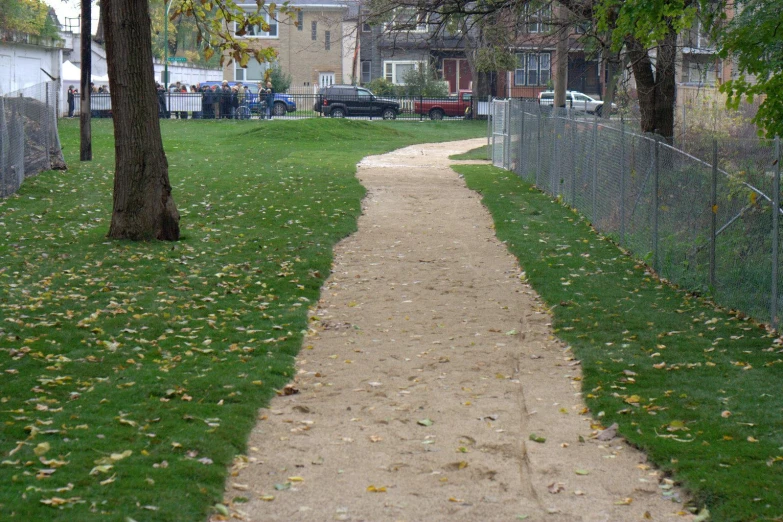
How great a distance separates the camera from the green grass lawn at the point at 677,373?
546 cm

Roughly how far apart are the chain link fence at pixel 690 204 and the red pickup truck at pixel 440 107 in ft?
108

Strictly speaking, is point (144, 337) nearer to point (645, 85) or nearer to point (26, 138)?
point (645, 85)

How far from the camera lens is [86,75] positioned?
23.1 m

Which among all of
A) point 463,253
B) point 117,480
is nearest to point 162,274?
point 463,253

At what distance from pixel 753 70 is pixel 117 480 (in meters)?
6.49

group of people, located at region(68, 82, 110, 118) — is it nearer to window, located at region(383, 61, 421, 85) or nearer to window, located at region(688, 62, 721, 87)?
window, located at region(383, 61, 421, 85)

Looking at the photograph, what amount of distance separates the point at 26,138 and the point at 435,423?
54.1 feet

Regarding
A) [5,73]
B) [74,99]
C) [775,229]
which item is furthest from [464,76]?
[775,229]

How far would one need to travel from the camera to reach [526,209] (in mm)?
17344

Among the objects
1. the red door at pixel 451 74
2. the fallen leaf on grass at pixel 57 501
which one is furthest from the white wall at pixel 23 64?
the fallen leaf on grass at pixel 57 501

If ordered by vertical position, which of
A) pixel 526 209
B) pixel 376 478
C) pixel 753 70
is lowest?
pixel 376 478

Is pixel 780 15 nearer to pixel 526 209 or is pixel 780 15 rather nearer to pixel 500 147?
pixel 526 209

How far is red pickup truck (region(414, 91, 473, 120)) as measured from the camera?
50375 mm

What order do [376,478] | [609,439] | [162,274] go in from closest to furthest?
[376,478] → [609,439] → [162,274]
